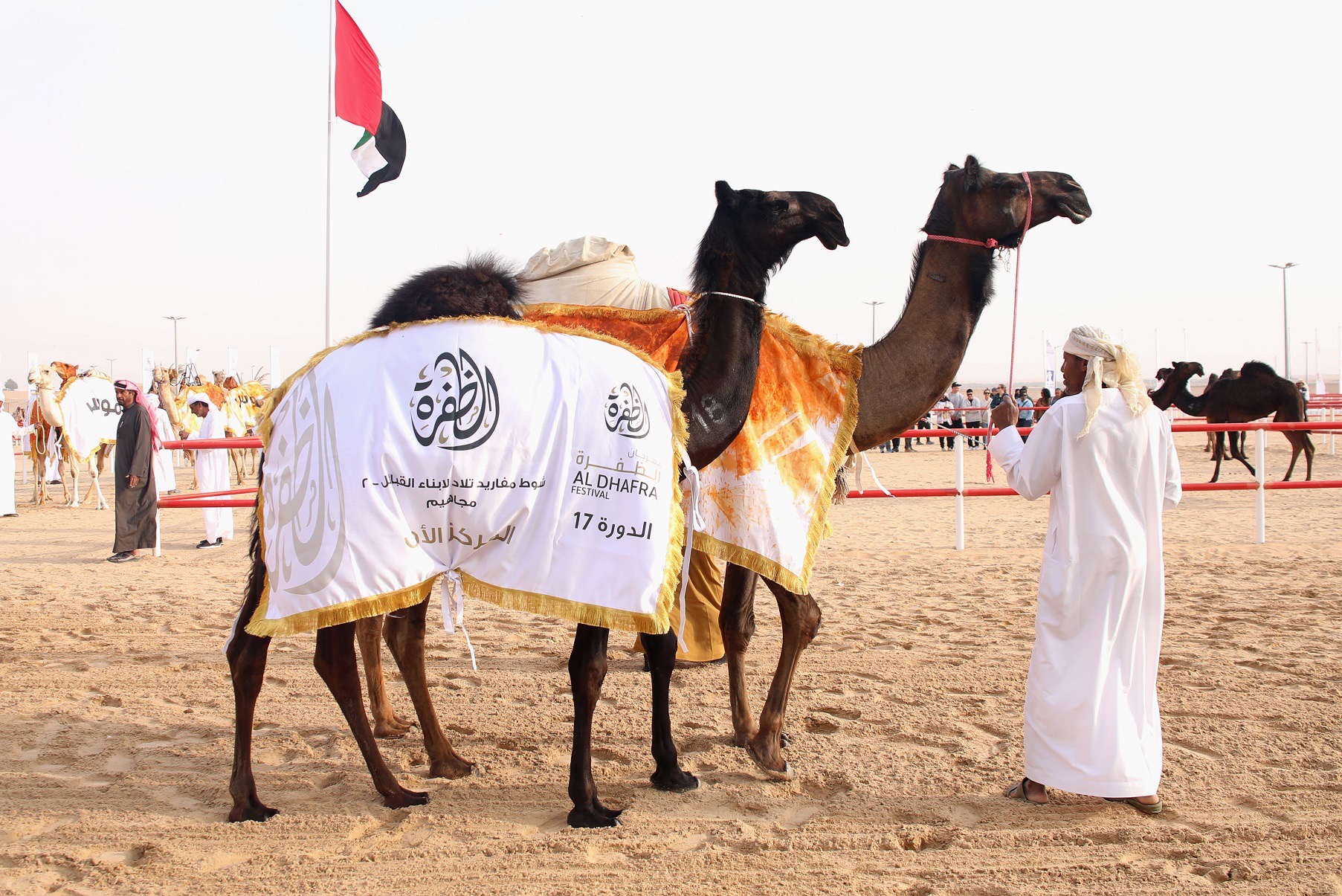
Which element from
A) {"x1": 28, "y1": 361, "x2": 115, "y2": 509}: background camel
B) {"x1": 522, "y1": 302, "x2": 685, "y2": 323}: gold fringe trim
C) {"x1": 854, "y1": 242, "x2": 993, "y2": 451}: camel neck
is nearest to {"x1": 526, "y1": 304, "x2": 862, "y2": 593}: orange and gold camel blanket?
{"x1": 522, "y1": 302, "x2": 685, "y2": 323}: gold fringe trim

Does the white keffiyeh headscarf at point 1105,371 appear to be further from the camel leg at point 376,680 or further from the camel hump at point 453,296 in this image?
the camel leg at point 376,680

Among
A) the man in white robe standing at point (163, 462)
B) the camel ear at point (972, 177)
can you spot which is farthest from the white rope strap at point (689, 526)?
the man in white robe standing at point (163, 462)

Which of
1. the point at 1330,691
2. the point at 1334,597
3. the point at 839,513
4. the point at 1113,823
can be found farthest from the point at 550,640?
the point at 839,513

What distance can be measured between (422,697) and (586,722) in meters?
0.98

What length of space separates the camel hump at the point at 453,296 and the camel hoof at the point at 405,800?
1.90 meters

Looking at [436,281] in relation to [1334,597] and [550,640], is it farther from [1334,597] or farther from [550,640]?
[1334,597]

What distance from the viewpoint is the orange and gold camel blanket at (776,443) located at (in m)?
4.39

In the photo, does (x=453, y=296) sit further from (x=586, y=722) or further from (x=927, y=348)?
(x=927, y=348)

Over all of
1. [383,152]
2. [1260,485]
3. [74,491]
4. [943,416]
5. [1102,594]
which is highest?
[383,152]

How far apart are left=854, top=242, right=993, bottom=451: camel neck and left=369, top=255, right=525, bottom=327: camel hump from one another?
1.91 meters

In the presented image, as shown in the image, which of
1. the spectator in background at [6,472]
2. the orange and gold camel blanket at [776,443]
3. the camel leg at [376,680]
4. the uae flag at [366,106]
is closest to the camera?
the orange and gold camel blanket at [776,443]

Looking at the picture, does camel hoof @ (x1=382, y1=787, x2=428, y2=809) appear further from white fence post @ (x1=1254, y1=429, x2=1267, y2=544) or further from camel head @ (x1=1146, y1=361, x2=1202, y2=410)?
camel head @ (x1=1146, y1=361, x2=1202, y2=410)

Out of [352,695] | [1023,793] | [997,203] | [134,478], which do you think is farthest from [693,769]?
[134,478]

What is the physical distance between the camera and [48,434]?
18203 mm
